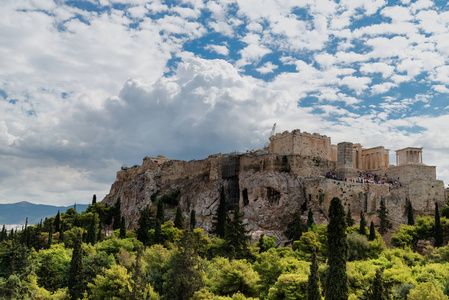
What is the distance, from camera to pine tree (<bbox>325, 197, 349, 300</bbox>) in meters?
28.0

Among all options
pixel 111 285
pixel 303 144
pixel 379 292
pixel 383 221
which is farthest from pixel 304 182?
pixel 379 292

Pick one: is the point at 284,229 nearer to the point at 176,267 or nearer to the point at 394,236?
A: the point at 394,236

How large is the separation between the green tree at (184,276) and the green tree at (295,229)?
18.6m

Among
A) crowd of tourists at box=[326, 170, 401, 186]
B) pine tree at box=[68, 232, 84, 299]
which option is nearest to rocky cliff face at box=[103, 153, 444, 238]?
crowd of tourists at box=[326, 170, 401, 186]

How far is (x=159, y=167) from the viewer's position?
88.6 meters

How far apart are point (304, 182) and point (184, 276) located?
111 feet

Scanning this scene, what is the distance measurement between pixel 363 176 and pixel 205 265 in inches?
1341

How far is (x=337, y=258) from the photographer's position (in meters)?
28.9

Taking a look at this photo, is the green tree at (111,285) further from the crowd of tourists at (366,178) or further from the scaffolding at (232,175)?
the crowd of tourists at (366,178)

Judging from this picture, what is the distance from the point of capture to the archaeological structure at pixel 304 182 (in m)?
59.3

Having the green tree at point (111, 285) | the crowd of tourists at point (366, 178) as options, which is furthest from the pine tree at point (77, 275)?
the crowd of tourists at point (366, 178)

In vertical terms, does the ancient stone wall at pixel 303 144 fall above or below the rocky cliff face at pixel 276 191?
above

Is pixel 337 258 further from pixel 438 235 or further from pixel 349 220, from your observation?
pixel 349 220

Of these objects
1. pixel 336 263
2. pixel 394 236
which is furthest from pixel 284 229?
pixel 336 263
